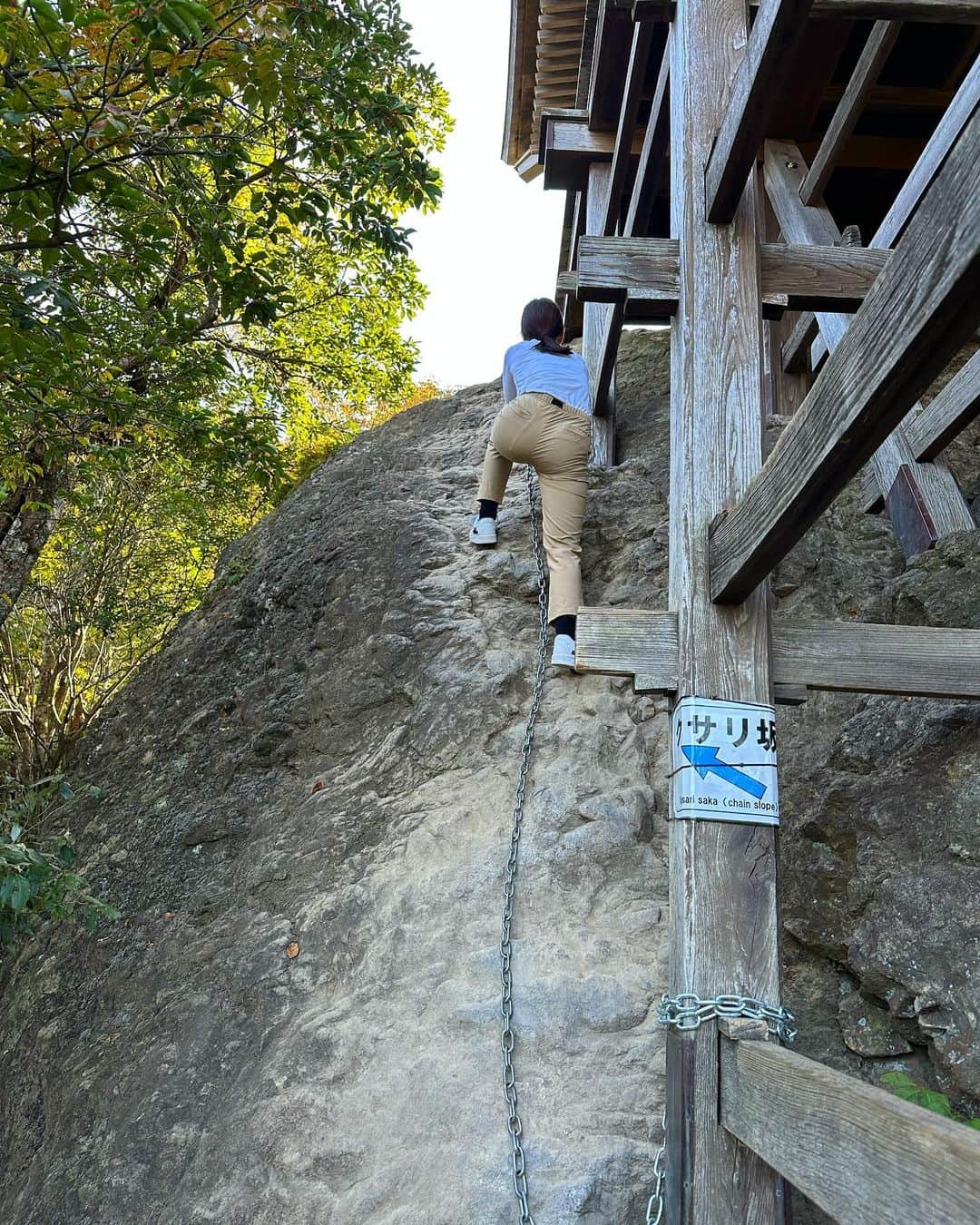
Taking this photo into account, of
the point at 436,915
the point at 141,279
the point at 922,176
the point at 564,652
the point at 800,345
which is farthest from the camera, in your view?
the point at 800,345

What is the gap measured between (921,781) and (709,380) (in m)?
1.56

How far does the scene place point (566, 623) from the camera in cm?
427

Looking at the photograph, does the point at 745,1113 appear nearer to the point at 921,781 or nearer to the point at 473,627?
the point at 921,781

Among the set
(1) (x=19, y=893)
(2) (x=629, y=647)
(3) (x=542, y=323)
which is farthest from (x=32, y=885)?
(3) (x=542, y=323)

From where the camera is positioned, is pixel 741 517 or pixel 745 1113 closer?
pixel 745 1113

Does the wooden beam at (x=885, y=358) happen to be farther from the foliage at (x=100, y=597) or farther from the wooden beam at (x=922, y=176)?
the foliage at (x=100, y=597)

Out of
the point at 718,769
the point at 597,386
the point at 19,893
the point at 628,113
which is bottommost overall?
the point at 19,893

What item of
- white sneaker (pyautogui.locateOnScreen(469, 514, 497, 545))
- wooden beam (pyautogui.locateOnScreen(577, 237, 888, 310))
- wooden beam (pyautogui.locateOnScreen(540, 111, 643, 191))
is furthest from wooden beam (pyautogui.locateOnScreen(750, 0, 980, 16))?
wooden beam (pyautogui.locateOnScreen(540, 111, 643, 191))

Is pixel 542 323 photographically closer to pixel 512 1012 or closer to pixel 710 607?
pixel 710 607

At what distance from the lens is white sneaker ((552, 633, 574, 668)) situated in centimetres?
420

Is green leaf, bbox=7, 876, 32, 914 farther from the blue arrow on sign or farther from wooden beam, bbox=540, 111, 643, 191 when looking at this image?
wooden beam, bbox=540, 111, 643, 191

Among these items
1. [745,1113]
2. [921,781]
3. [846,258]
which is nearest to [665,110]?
[846,258]

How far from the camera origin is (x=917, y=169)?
3.62 m

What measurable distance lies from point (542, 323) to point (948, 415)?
Answer: 2.10 meters
